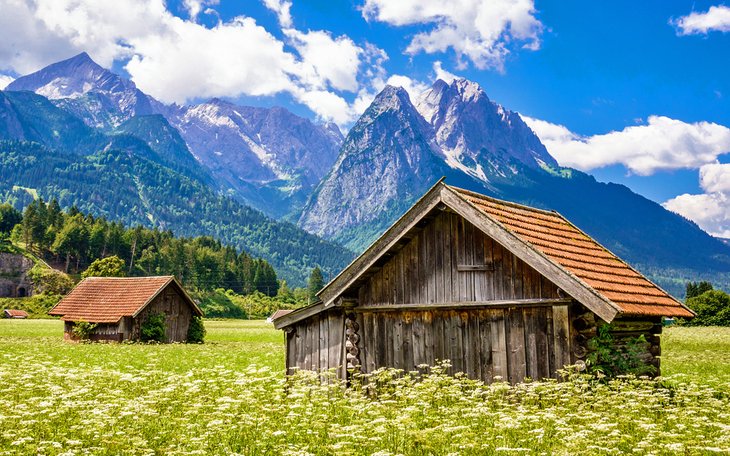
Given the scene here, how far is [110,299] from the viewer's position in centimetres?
6025

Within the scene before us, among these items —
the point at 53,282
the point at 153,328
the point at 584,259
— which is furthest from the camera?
the point at 53,282

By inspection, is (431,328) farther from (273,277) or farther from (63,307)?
(273,277)

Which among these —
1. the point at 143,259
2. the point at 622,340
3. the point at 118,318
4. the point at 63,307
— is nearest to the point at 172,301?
the point at 118,318

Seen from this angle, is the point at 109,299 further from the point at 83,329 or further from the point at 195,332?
the point at 195,332

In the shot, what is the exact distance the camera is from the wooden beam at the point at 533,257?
13.2 m

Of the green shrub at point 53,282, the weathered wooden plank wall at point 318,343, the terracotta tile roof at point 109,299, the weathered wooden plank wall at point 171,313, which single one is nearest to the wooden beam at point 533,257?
the weathered wooden plank wall at point 318,343

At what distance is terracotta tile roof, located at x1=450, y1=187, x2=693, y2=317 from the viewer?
14.7 metres

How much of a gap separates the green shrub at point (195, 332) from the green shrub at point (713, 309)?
6885 cm

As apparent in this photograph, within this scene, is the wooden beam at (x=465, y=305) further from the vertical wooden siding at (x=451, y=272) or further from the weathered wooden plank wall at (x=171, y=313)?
the weathered wooden plank wall at (x=171, y=313)

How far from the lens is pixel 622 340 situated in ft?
51.6

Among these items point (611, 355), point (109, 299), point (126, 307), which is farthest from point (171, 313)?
point (611, 355)

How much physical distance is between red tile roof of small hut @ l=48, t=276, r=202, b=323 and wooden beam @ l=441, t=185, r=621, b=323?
46394 mm

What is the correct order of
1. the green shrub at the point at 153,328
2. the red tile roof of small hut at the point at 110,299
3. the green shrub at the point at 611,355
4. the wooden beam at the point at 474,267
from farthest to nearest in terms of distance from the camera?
1. the green shrub at the point at 153,328
2. the red tile roof of small hut at the point at 110,299
3. the wooden beam at the point at 474,267
4. the green shrub at the point at 611,355

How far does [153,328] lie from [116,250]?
406ft
